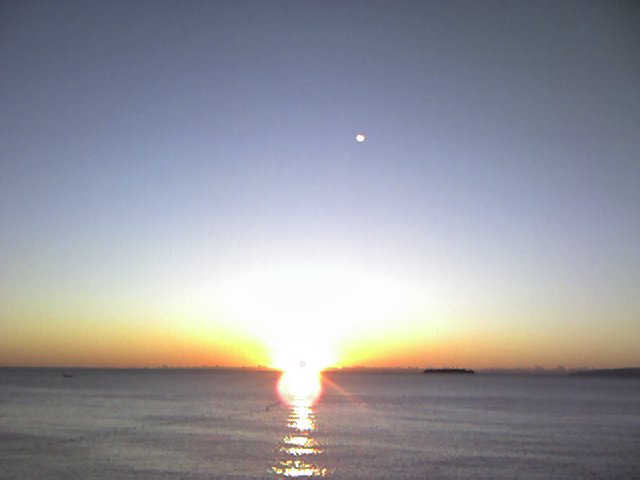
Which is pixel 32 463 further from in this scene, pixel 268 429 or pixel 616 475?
pixel 616 475

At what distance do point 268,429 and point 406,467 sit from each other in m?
23.5

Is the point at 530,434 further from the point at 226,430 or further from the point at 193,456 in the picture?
the point at 193,456

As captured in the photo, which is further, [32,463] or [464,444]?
[464,444]

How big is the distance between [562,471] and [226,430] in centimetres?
2996

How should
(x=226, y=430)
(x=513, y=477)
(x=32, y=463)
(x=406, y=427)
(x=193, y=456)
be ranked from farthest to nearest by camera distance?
(x=406, y=427), (x=226, y=430), (x=193, y=456), (x=32, y=463), (x=513, y=477)

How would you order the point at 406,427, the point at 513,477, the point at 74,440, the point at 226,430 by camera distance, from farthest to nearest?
the point at 406,427
the point at 226,430
the point at 74,440
the point at 513,477

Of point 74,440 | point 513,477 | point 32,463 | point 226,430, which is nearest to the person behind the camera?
point 513,477

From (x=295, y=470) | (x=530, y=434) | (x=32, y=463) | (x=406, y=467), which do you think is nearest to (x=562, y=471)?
(x=406, y=467)

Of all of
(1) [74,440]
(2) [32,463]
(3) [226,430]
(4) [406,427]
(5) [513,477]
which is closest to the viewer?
(5) [513,477]

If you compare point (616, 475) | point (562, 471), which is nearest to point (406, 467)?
point (562, 471)

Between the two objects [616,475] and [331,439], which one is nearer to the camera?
[616,475]

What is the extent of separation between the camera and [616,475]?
3588cm

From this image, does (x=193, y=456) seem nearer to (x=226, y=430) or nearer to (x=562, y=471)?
(x=226, y=430)

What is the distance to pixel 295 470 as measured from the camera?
35094mm
